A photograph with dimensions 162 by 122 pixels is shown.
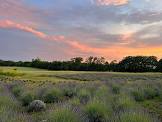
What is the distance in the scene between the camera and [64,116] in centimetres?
763

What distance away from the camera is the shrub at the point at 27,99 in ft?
46.8

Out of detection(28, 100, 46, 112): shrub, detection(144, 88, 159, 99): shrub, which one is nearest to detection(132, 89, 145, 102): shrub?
detection(144, 88, 159, 99): shrub

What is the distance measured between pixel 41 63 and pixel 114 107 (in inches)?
4108

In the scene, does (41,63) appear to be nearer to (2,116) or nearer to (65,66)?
(65,66)

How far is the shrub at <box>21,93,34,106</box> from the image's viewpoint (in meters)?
14.3

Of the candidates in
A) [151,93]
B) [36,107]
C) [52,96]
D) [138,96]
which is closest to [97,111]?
[36,107]

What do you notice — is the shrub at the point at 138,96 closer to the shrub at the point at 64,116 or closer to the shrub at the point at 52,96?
the shrub at the point at 52,96

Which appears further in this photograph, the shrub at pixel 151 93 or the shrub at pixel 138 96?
the shrub at pixel 151 93

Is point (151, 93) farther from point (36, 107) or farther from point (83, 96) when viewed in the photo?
point (36, 107)

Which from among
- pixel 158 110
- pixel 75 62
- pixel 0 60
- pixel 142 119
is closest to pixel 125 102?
pixel 158 110

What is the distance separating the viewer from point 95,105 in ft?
32.3

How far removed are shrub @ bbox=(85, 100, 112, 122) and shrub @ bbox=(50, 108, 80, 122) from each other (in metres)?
1.70

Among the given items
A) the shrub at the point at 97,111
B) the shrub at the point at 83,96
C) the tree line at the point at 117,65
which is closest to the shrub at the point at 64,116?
the shrub at the point at 97,111

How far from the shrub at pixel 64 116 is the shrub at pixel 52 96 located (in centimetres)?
761
